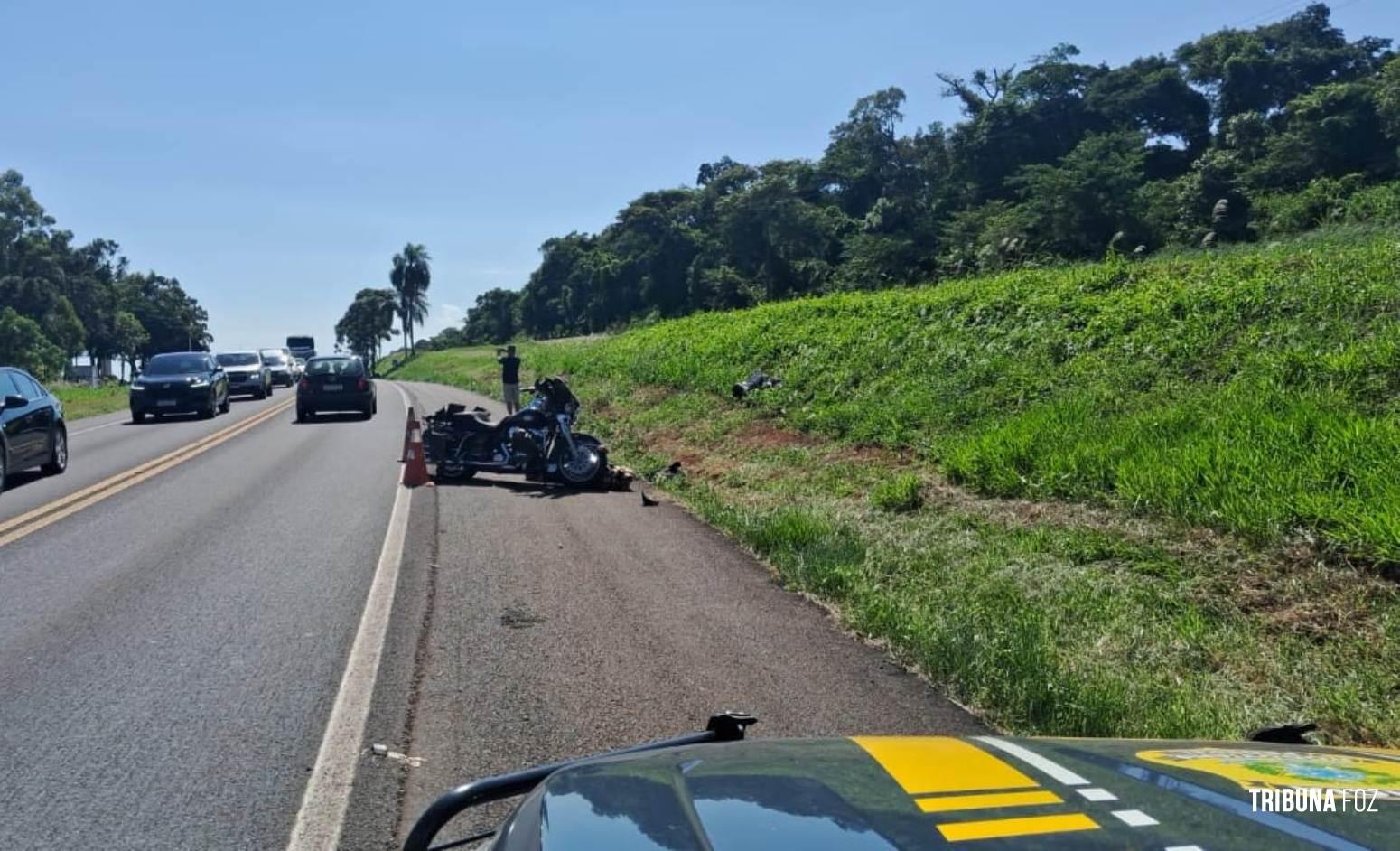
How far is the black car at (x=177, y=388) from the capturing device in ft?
85.1

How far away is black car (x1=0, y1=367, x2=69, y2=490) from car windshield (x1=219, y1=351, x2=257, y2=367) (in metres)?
21.7

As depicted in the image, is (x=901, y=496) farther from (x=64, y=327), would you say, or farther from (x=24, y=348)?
(x=64, y=327)

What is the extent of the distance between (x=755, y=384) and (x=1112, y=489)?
1113 cm

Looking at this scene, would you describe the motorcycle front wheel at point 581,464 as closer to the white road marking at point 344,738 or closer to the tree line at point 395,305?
the white road marking at point 344,738

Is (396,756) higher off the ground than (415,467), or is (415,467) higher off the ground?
(415,467)

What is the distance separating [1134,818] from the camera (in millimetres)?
1989

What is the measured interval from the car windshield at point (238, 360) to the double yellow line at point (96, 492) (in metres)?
16.7

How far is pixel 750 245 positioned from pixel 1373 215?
41647 millimetres

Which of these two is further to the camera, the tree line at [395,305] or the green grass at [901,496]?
the tree line at [395,305]

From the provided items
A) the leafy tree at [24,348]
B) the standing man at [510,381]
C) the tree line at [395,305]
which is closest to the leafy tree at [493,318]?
the tree line at [395,305]

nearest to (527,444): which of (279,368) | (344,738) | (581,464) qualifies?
(581,464)

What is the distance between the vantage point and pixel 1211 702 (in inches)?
211

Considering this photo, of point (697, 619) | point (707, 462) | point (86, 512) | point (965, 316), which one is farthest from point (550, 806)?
point (965, 316)

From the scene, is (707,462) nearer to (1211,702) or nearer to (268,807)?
(1211,702)
